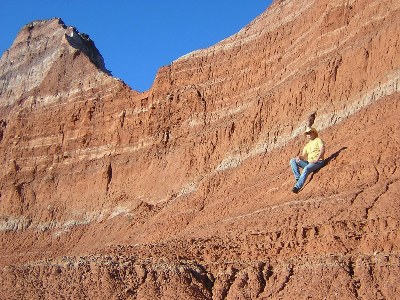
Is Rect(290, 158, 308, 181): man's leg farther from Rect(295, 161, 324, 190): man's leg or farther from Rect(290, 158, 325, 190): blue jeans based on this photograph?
Rect(295, 161, 324, 190): man's leg

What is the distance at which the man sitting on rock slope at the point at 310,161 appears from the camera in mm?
22595

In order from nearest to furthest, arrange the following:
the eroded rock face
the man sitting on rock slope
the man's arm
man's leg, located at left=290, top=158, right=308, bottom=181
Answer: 1. the eroded rock face
2. the man's arm
3. the man sitting on rock slope
4. man's leg, located at left=290, top=158, right=308, bottom=181

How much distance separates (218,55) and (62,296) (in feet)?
94.6

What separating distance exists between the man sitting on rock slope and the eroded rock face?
412 millimetres

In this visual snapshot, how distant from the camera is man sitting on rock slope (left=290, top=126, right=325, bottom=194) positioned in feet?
74.1

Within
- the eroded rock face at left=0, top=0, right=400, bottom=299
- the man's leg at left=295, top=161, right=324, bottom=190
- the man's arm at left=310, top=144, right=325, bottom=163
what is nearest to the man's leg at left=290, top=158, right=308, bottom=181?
the man's leg at left=295, top=161, right=324, bottom=190

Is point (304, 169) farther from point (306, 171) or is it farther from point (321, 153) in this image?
point (321, 153)

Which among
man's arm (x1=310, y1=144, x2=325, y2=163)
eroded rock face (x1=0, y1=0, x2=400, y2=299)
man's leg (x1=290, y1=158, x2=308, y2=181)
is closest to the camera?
eroded rock face (x1=0, y1=0, x2=400, y2=299)

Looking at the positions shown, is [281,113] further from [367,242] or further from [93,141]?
[93,141]

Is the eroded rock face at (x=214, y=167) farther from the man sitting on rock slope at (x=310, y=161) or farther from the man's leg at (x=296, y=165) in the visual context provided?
the man's leg at (x=296, y=165)

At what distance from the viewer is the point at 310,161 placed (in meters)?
22.9

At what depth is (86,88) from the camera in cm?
5388

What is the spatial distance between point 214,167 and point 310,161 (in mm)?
13910

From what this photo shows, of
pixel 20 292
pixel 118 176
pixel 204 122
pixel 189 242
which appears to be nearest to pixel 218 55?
pixel 204 122
